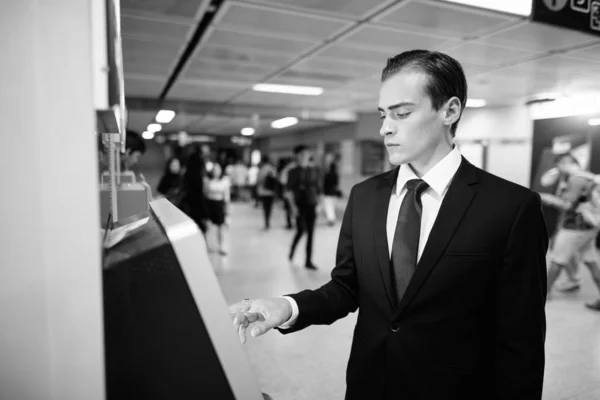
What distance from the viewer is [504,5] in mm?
3135

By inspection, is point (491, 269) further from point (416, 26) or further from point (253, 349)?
point (416, 26)

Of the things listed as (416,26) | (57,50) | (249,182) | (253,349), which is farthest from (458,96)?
(249,182)

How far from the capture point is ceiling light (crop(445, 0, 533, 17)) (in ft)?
10.0

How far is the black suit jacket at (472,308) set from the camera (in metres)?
0.95

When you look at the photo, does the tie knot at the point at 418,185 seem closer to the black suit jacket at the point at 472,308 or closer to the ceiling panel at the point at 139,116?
the black suit jacket at the point at 472,308

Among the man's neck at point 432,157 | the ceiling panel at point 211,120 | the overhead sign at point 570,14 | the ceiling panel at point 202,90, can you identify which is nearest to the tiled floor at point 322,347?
the man's neck at point 432,157

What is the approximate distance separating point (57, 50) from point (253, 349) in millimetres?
2745

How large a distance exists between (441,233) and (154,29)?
11.8ft

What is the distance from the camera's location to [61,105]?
0.47 m

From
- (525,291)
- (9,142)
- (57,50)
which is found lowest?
(525,291)

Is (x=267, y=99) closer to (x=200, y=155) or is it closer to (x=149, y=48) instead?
(x=200, y=155)

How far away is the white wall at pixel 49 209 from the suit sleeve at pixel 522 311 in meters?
0.86

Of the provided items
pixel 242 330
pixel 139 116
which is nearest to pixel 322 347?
pixel 242 330

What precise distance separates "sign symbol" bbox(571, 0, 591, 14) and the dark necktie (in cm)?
256
